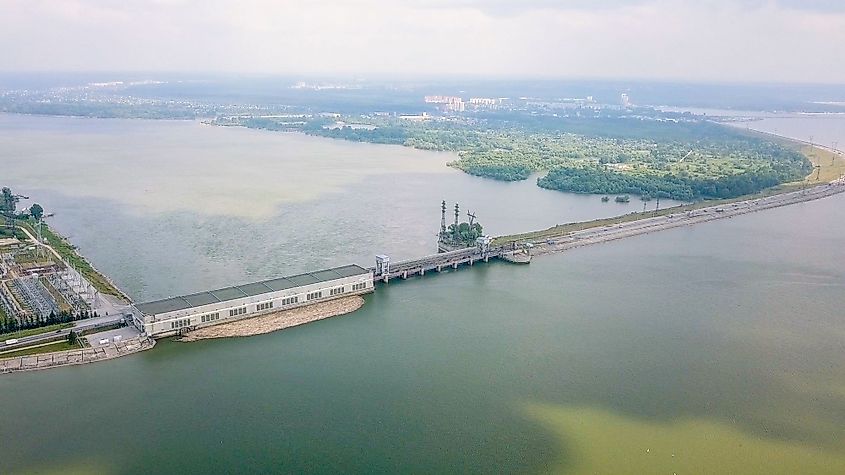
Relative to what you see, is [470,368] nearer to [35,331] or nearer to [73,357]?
[73,357]

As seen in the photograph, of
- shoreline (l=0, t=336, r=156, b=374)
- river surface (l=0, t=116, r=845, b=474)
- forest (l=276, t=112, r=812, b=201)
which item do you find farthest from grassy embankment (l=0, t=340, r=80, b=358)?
forest (l=276, t=112, r=812, b=201)

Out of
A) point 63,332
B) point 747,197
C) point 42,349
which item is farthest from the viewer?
point 747,197

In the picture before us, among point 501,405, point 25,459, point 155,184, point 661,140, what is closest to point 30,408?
point 25,459

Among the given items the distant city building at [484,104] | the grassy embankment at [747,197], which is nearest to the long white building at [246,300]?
the grassy embankment at [747,197]

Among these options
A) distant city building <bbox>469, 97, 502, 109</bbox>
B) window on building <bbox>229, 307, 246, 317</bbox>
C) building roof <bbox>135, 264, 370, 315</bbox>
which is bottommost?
window on building <bbox>229, 307, 246, 317</bbox>

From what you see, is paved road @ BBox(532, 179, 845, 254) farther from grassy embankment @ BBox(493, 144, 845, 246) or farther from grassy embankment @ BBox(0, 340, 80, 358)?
grassy embankment @ BBox(0, 340, 80, 358)

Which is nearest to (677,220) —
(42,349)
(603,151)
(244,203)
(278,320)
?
(244,203)

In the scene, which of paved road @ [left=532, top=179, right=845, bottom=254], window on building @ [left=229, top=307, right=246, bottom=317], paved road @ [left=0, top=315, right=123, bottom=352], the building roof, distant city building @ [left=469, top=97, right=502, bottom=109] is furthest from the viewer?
distant city building @ [left=469, top=97, right=502, bottom=109]

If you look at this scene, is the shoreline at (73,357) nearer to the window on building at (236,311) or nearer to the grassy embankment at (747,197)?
the window on building at (236,311)
